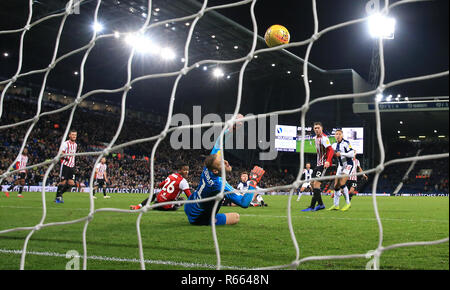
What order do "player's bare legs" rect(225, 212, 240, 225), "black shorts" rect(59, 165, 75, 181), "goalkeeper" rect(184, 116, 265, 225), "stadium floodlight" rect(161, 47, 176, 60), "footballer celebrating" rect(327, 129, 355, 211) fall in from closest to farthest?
"goalkeeper" rect(184, 116, 265, 225) < "player's bare legs" rect(225, 212, 240, 225) < "footballer celebrating" rect(327, 129, 355, 211) < "black shorts" rect(59, 165, 75, 181) < "stadium floodlight" rect(161, 47, 176, 60)

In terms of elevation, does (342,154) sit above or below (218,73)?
below

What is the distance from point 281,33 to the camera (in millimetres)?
6547

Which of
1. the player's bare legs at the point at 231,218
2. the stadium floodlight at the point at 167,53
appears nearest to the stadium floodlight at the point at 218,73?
the stadium floodlight at the point at 167,53

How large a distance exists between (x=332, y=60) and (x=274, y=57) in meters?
7.84

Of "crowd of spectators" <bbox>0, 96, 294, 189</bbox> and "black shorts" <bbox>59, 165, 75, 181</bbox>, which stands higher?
"crowd of spectators" <bbox>0, 96, 294, 189</bbox>

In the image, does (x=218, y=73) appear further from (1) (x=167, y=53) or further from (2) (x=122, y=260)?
(2) (x=122, y=260)

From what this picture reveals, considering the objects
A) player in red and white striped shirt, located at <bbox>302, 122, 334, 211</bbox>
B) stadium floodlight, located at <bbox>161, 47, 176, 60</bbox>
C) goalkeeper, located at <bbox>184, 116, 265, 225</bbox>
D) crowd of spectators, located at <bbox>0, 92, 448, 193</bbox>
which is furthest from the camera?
stadium floodlight, located at <bbox>161, 47, 176, 60</bbox>

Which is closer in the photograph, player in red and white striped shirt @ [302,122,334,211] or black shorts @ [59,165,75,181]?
player in red and white striped shirt @ [302,122,334,211]

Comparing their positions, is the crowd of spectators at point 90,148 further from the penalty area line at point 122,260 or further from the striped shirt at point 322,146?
the penalty area line at point 122,260

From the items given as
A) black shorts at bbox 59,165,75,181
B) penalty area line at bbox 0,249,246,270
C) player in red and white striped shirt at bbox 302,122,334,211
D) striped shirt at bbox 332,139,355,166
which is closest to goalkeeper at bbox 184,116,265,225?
penalty area line at bbox 0,249,246,270

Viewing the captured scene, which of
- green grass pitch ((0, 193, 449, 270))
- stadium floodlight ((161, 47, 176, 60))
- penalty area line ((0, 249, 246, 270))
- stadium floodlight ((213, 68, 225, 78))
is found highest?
stadium floodlight ((161, 47, 176, 60))

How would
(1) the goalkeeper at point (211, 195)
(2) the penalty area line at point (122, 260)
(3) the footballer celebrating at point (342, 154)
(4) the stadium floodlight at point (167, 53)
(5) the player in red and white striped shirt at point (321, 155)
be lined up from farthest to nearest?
(4) the stadium floodlight at point (167, 53) → (3) the footballer celebrating at point (342, 154) → (5) the player in red and white striped shirt at point (321, 155) → (1) the goalkeeper at point (211, 195) → (2) the penalty area line at point (122, 260)

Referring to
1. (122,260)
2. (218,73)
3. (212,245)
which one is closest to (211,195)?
(212,245)

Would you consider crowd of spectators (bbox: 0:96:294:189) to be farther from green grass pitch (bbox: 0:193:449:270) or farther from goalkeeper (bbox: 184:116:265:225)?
green grass pitch (bbox: 0:193:449:270)
